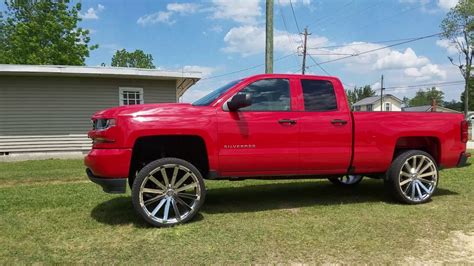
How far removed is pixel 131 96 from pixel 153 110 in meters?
10.9

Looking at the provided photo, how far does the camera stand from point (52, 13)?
30.0 m

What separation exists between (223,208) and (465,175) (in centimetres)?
583

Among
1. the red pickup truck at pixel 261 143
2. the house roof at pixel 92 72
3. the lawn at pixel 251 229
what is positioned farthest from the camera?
the house roof at pixel 92 72

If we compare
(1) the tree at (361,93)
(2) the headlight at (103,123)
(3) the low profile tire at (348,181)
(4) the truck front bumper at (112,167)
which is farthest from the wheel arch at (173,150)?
(1) the tree at (361,93)

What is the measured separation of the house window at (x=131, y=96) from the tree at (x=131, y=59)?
162 feet

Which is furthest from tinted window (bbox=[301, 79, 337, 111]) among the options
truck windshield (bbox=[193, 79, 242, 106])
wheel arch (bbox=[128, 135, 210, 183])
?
wheel arch (bbox=[128, 135, 210, 183])

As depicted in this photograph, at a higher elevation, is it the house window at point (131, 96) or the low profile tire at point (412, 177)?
the house window at point (131, 96)

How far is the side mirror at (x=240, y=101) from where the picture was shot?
199 inches

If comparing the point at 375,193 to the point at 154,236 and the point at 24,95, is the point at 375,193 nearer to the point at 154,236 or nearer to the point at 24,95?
the point at 154,236

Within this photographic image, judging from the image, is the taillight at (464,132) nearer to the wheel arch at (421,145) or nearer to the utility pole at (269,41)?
the wheel arch at (421,145)

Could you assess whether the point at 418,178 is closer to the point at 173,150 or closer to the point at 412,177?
the point at 412,177

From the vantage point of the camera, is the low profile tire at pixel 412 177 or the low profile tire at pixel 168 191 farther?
the low profile tire at pixel 412 177

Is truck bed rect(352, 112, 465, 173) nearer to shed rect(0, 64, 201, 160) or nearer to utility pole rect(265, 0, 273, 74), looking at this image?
utility pole rect(265, 0, 273, 74)

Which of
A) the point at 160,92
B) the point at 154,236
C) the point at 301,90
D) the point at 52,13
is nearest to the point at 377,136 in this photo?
the point at 301,90
